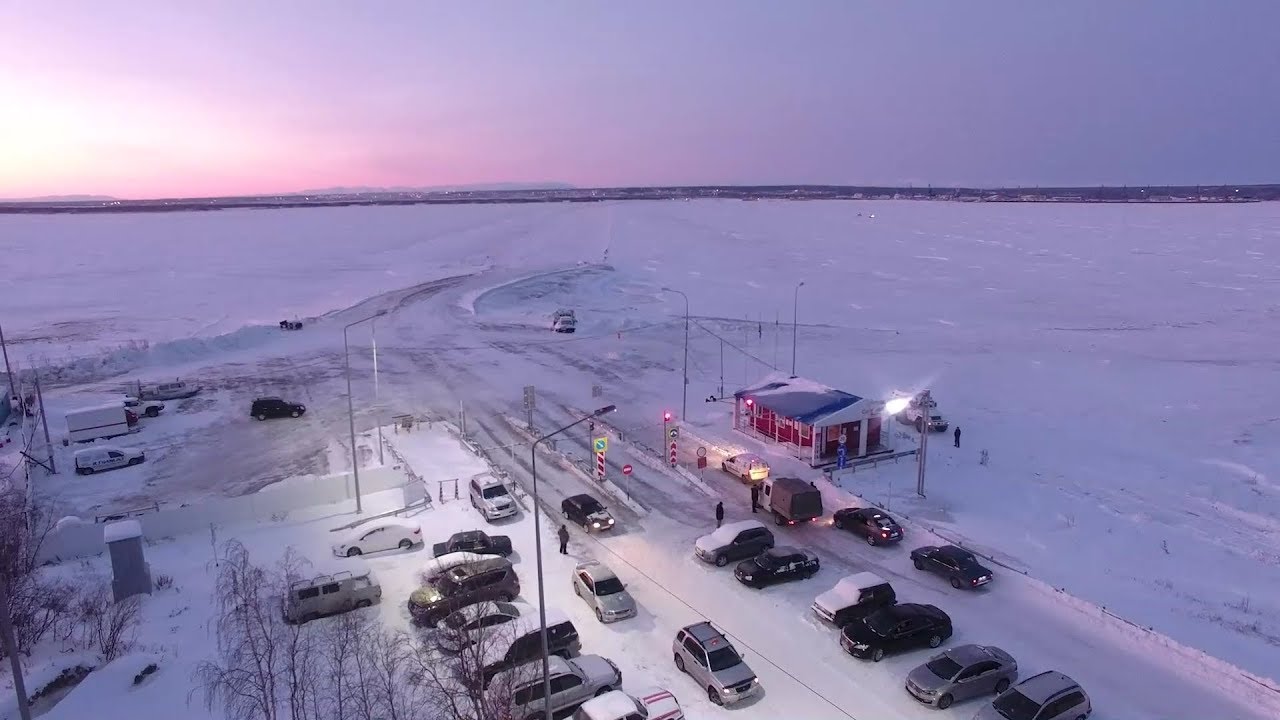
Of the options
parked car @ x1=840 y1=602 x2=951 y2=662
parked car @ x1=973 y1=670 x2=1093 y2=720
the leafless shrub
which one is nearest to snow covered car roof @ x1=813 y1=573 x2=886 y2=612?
parked car @ x1=840 y1=602 x2=951 y2=662

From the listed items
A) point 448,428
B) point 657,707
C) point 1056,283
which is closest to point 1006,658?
point 657,707

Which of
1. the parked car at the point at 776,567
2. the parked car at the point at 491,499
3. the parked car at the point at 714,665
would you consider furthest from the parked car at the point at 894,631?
the parked car at the point at 491,499

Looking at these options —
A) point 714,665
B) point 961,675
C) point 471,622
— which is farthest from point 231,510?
point 961,675

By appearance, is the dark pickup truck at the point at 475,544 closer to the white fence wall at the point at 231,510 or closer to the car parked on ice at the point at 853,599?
the white fence wall at the point at 231,510

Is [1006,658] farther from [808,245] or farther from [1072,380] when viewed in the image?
[808,245]

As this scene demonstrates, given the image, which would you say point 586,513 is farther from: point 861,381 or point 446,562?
point 861,381

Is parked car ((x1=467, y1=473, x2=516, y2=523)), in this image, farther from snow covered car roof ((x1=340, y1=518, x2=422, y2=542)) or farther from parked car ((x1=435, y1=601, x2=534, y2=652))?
parked car ((x1=435, y1=601, x2=534, y2=652))
